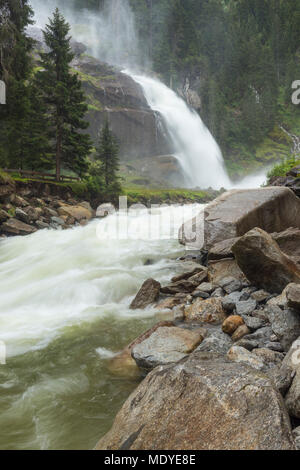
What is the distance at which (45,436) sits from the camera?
3.44 meters

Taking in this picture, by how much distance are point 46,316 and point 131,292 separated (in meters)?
2.29

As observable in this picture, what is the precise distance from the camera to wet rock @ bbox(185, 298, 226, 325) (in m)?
5.58

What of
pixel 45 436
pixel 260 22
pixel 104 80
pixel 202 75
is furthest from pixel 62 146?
pixel 260 22

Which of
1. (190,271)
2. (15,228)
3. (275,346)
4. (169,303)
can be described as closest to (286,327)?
(275,346)

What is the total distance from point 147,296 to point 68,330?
2.00 m

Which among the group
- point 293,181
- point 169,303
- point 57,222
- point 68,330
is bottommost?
point 68,330

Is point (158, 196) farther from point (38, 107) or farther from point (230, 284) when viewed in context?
point (230, 284)

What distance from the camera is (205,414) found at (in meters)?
2.45

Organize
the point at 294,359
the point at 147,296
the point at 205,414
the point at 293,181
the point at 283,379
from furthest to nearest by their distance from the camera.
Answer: the point at 293,181, the point at 147,296, the point at 294,359, the point at 283,379, the point at 205,414

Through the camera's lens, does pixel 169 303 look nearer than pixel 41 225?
Yes

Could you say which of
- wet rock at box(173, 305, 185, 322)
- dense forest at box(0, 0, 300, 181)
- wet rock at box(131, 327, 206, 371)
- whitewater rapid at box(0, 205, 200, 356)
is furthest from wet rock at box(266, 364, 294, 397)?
dense forest at box(0, 0, 300, 181)

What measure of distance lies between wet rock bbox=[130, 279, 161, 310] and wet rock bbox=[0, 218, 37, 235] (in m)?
11.0

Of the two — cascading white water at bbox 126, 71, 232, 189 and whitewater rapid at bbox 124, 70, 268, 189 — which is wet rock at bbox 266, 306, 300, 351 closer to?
whitewater rapid at bbox 124, 70, 268, 189

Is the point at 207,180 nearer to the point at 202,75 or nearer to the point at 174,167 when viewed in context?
the point at 174,167
